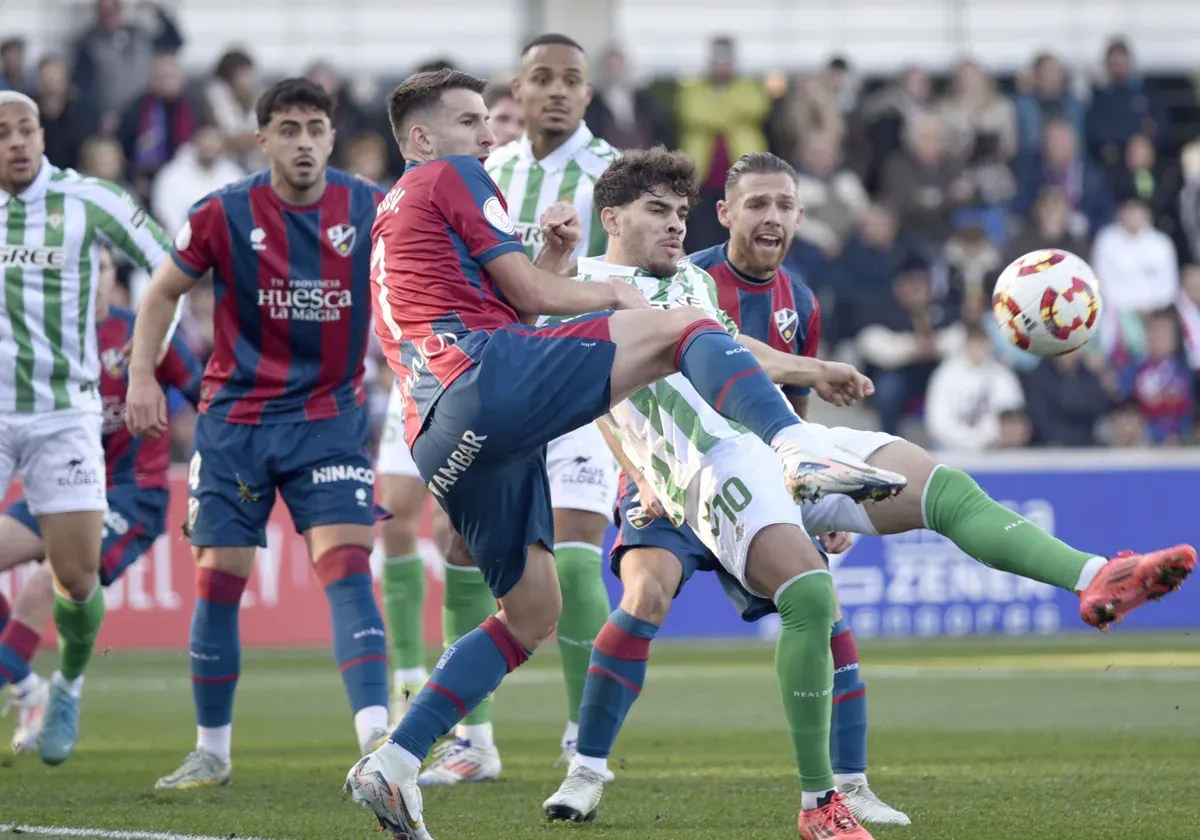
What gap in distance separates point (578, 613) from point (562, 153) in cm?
213

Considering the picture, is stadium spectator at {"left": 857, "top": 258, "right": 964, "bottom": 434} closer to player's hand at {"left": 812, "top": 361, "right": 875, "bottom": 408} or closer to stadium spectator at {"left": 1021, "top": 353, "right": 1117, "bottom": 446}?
stadium spectator at {"left": 1021, "top": 353, "right": 1117, "bottom": 446}

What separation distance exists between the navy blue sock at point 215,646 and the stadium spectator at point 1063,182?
1180cm

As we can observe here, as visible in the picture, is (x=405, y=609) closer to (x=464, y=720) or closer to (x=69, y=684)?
(x=464, y=720)

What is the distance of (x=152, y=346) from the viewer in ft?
23.6

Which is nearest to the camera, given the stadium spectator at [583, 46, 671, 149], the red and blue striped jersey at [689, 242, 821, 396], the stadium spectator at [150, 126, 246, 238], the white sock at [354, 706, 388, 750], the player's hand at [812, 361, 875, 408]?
the player's hand at [812, 361, 875, 408]

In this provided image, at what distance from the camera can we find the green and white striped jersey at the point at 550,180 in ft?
26.5

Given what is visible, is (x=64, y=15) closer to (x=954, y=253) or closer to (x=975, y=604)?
(x=954, y=253)

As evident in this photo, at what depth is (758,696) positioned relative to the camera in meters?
10.5

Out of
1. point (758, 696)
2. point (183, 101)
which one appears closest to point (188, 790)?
point (758, 696)

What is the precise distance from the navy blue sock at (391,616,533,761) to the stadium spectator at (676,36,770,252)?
1140 centimetres

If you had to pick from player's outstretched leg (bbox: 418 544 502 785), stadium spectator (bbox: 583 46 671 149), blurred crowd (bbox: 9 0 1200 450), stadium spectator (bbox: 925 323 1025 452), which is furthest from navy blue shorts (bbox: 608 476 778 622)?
stadium spectator (bbox: 583 46 671 149)

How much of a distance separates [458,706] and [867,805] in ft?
4.88

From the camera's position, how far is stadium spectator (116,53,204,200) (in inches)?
618

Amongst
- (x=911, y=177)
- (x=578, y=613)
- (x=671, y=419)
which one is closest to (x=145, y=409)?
(x=578, y=613)
